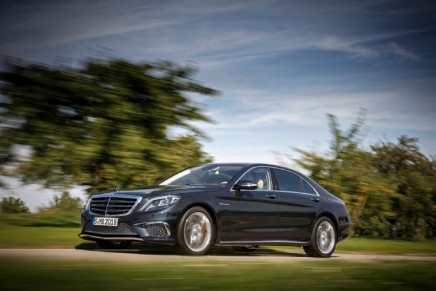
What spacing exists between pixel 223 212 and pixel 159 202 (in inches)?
49.3

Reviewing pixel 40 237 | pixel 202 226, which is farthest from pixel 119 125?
pixel 202 226

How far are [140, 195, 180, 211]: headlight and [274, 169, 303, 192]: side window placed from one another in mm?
2949

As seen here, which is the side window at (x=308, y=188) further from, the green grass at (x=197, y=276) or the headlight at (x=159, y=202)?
the green grass at (x=197, y=276)

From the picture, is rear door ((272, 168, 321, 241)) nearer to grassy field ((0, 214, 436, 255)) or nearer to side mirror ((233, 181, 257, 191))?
side mirror ((233, 181, 257, 191))

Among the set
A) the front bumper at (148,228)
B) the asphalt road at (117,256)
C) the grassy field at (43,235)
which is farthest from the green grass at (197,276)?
the grassy field at (43,235)

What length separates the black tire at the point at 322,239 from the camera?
44.5ft

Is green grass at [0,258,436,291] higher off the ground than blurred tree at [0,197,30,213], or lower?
lower

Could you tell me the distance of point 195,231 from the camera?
11234 mm

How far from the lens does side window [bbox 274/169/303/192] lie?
13.4m

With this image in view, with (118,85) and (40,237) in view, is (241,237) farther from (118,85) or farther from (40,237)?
(118,85)

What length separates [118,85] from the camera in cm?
2377

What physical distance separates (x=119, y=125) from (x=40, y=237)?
8.47 metres

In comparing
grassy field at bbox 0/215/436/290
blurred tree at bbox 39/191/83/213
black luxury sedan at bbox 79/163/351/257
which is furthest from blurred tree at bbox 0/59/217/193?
grassy field at bbox 0/215/436/290

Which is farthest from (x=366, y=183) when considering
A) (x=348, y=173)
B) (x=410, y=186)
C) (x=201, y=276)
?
(x=201, y=276)
